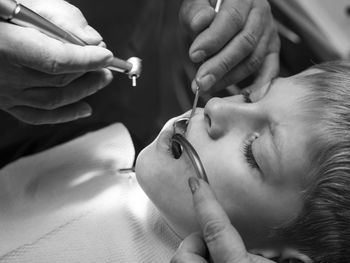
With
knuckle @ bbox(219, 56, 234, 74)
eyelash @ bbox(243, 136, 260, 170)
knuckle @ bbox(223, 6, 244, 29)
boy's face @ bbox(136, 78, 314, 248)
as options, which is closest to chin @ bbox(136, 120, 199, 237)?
boy's face @ bbox(136, 78, 314, 248)

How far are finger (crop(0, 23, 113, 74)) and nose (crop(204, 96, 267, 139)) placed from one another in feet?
0.70

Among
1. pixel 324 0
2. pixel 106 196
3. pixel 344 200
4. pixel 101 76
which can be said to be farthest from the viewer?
pixel 324 0

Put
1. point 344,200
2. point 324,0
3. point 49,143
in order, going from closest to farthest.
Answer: point 344,200, point 49,143, point 324,0

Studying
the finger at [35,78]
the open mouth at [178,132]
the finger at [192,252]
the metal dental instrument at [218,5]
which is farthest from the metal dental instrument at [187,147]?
the metal dental instrument at [218,5]

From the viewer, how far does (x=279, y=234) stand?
75cm

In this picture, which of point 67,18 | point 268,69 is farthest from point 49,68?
point 268,69

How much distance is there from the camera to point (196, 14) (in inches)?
38.8

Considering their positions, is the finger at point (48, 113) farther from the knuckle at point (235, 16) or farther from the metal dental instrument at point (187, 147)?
the knuckle at point (235, 16)

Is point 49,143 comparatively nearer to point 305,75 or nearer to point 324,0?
point 305,75

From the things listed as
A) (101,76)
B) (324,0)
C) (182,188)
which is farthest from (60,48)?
(324,0)

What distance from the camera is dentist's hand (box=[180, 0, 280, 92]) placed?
3.09 feet

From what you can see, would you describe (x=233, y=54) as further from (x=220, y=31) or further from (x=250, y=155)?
(x=250, y=155)

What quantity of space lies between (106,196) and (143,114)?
0.26 metres

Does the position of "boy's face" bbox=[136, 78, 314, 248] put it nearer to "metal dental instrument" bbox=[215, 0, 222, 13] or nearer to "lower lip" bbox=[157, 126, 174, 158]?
"lower lip" bbox=[157, 126, 174, 158]
